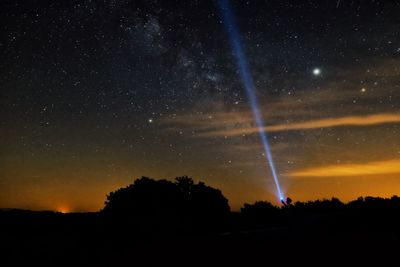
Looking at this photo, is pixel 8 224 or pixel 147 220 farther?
pixel 147 220

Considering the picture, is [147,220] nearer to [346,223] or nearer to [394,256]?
[346,223]

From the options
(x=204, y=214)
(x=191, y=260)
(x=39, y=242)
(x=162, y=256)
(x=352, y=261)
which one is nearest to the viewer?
(x=352, y=261)

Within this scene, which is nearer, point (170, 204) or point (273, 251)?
point (273, 251)

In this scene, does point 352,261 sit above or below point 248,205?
below

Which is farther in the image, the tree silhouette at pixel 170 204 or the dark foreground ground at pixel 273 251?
the tree silhouette at pixel 170 204

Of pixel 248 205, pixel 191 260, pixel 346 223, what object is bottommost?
pixel 191 260

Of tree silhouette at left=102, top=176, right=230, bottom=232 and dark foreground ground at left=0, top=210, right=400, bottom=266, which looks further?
tree silhouette at left=102, top=176, right=230, bottom=232

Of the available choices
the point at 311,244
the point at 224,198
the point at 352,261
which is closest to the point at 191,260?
the point at 311,244

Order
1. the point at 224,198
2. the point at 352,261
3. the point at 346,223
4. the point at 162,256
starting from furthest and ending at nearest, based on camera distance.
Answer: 1. the point at 224,198
2. the point at 346,223
3. the point at 162,256
4. the point at 352,261

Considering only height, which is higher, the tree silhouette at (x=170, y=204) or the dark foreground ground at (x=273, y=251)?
the tree silhouette at (x=170, y=204)

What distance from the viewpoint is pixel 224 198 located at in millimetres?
32094

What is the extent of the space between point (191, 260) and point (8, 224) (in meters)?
13.9

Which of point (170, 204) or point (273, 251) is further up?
point (170, 204)

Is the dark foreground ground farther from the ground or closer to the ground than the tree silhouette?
closer to the ground
